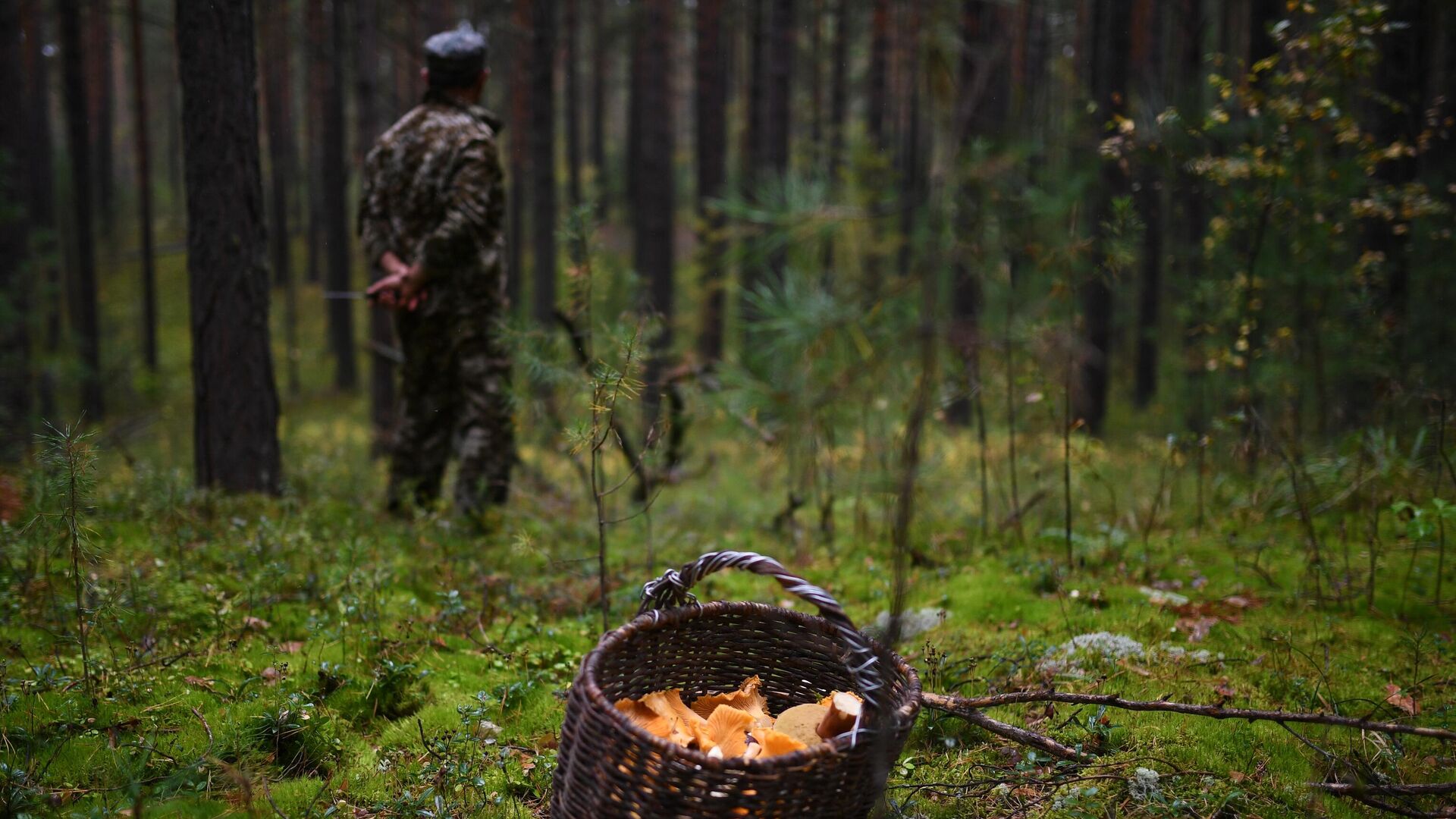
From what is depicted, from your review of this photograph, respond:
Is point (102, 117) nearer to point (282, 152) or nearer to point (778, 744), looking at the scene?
point (282, 152)

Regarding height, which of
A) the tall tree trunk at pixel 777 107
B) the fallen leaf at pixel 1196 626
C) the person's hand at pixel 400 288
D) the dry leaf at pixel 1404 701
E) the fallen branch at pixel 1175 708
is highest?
the tall tree trunk at pixel 777 107

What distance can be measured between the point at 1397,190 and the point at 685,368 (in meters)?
4.69

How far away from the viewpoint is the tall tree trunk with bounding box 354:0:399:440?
10.4 m

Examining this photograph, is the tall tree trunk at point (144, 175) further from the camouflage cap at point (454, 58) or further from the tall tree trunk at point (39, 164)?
the camouflage cap at point (454, 58)

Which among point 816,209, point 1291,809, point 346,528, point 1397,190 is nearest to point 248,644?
point 346,528

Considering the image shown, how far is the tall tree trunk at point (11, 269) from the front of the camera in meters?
9.48

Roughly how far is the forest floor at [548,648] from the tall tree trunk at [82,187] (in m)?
9.38

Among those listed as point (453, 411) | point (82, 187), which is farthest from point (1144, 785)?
point (82, 187)

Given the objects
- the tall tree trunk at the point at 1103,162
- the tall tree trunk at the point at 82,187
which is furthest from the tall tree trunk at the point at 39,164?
the tall tree trunk at the point at 1103,162

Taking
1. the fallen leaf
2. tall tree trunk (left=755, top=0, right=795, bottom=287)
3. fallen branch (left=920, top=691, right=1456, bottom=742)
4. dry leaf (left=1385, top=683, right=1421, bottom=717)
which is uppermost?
tall tree trunk (left=755, top=0, right=795, bottom=287)

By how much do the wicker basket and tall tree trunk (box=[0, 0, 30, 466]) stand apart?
9309 mm

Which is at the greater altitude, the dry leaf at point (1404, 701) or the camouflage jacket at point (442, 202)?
the camouflage jacket at point (442, 202)

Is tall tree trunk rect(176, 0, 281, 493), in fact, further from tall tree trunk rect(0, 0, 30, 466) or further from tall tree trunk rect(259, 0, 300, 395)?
tall tree trunk rect(259, 0, 300, 395)

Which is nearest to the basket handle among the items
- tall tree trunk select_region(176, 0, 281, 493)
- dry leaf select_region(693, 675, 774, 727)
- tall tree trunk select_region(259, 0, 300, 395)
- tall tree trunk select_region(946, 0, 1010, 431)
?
dry leaf select_region(693, 675, 774, 727)
